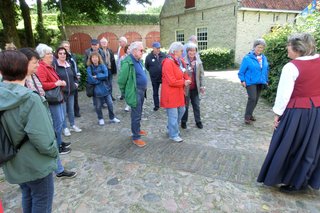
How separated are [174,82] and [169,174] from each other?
1.62 metres

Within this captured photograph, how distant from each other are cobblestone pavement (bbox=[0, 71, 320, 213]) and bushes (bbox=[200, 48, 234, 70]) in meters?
11.0

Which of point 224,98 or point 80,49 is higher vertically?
point 80,49

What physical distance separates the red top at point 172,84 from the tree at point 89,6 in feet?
41.3

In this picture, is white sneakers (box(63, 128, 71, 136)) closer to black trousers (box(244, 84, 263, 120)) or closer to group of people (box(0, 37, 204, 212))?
group of people (box(0, 37, 204, 212))

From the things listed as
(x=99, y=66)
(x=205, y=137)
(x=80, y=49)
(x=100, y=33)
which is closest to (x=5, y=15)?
(x=99, y=66)

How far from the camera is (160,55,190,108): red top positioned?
4434 millimetres

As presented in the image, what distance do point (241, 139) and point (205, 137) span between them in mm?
716

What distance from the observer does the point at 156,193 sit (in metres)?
3.26

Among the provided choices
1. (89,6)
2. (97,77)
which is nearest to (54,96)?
(97,77)

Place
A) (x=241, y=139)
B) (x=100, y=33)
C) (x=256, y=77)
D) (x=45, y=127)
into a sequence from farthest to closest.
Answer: (x=100, y=33)
(x=256, y=77)
(x=241, y=139)
(x=45, y=127)

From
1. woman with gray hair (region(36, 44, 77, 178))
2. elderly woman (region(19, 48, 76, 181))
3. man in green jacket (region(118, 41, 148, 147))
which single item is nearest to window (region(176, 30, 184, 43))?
man in green jacket (region(118, 41, 148, 147))

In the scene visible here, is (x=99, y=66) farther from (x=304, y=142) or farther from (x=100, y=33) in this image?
(x=100, y=33)

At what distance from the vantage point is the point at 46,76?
13.2 feet

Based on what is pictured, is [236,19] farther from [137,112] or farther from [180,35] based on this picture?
[137,112]
